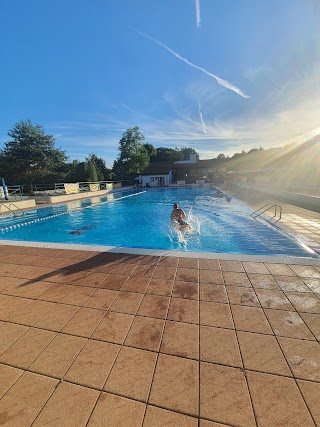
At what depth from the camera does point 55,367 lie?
1.76 meters

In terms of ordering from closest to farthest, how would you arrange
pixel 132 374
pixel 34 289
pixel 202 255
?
1. pixel 132 374
2. pixel 34 289
3. pixel 202 255

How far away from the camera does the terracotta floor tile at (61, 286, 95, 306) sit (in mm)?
2687

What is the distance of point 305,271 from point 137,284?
290 centimetres

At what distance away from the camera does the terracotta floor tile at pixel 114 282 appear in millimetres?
3000

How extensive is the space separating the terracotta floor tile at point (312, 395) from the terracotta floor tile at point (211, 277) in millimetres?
1491

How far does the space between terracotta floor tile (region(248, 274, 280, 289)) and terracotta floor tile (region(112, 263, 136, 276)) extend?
2043mm

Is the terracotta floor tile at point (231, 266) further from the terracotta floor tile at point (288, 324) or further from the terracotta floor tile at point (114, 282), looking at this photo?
the terracotta floor tile at point (114, 282)

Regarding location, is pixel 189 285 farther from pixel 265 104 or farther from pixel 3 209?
pixel 265 104

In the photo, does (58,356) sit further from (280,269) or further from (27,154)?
(27,154)

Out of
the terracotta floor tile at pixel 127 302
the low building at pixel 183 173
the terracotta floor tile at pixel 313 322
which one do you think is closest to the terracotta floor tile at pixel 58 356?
the terracotta floor tile at pixel 127 302

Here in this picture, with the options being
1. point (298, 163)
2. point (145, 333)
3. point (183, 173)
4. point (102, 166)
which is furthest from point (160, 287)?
point (102, 166)

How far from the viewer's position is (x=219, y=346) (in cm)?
191

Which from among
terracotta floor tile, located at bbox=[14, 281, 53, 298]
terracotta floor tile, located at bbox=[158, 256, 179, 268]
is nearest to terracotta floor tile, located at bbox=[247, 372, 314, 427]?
terracotta floor tile, located at bbox=[158, 256, 179, 268]

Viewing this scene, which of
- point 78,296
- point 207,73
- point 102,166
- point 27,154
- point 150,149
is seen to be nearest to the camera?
point 78,296
